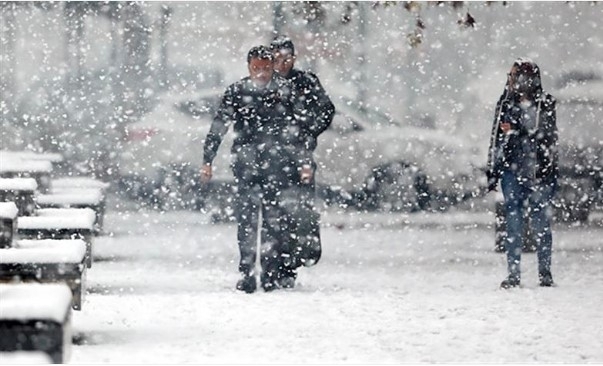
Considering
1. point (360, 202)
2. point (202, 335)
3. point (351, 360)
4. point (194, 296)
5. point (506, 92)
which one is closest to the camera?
point (351, 360)

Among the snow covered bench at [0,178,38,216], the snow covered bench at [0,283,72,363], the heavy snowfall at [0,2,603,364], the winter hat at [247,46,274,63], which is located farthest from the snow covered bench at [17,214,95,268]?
the snow covered bench at [0,283,72,363]

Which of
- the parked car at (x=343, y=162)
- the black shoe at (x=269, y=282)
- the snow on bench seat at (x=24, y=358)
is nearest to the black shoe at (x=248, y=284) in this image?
the black shoe at (x=269, y=282)

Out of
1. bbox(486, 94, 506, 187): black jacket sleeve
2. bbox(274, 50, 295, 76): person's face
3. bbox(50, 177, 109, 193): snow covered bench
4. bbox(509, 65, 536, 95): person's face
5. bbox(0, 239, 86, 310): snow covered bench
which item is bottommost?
bbox(0, 239, 86, 310): snow covered bench

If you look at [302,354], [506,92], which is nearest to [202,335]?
[302,354]

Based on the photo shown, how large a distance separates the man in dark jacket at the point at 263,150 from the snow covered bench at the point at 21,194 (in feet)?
3.93

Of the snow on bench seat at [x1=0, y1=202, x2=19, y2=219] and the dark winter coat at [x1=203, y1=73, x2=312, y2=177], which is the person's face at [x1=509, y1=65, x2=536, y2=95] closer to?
the dark winter coat at [x1=203, y1=73, x2=312, y2=177]

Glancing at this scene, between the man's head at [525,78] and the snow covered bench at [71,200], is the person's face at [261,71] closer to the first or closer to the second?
the man's head at [525,78]

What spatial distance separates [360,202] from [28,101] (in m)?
4.22

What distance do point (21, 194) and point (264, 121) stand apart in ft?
5.63

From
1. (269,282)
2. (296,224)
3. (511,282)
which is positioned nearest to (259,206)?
(296,224)

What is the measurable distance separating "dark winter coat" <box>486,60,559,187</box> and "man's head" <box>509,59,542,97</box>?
2 cm

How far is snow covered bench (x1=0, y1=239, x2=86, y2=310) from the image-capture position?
8.08 m

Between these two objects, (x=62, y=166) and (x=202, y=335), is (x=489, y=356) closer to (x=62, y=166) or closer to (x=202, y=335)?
(x=202, y=335)

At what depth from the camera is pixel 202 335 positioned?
8.30m
